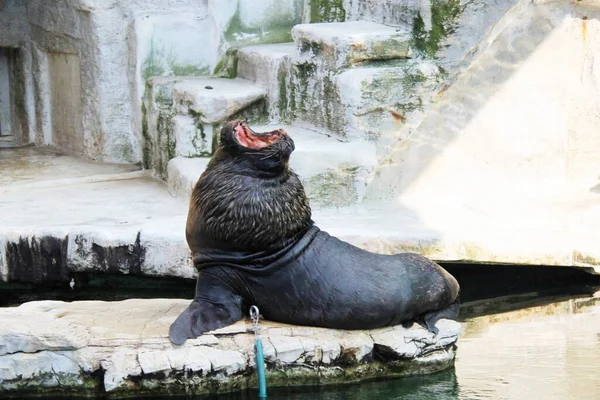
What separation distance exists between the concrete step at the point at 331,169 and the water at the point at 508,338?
827mm

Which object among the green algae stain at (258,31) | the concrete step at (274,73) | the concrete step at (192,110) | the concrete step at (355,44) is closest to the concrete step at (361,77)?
the concrete step at (355,44)

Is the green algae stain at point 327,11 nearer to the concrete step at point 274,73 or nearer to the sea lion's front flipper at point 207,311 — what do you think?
the concrete step at point 274,73

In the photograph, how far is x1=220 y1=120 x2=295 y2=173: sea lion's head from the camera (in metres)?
5.77

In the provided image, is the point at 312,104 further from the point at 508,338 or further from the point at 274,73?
the point at 508,338

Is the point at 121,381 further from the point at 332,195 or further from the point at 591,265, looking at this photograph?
the point at 591,265

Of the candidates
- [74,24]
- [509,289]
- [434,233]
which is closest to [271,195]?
[434,233]

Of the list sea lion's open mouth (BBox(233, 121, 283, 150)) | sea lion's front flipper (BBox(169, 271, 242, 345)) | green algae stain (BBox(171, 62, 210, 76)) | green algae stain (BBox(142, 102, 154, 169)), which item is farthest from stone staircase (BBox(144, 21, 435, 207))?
sea lion's front flipper (BBox(169, 271, 242, 345))

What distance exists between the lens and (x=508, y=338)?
641 centimetres

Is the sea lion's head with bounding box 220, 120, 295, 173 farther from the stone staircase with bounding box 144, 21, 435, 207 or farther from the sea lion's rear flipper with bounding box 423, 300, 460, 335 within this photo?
the stone staircase with bounding box 144, 21, 435, 207

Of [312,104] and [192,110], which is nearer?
[312,104]

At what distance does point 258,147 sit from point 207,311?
849 millimetres

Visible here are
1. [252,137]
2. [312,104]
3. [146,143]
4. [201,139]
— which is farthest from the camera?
[146,143]

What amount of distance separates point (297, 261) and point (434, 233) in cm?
161

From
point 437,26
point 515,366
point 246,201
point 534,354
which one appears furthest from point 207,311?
point 437,26
